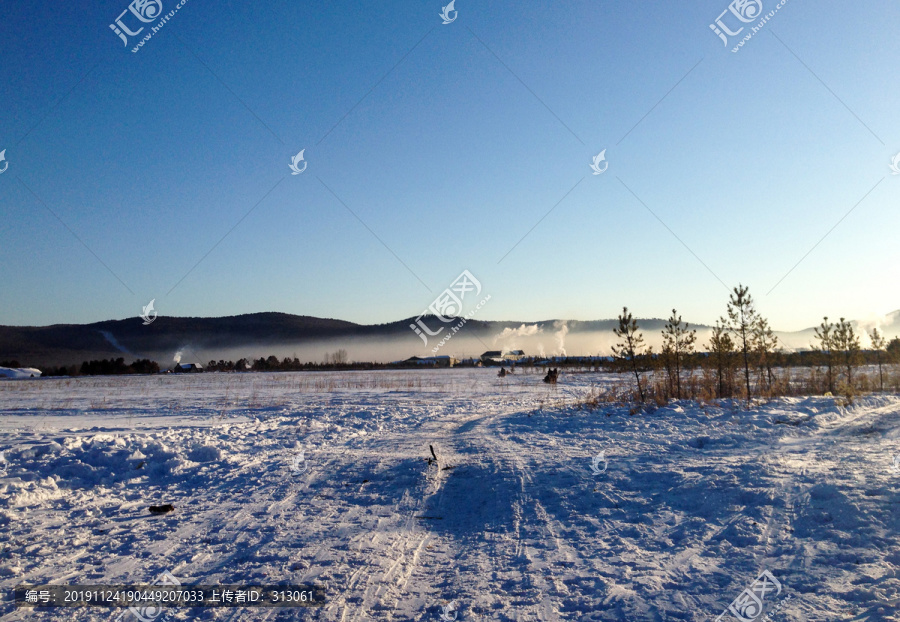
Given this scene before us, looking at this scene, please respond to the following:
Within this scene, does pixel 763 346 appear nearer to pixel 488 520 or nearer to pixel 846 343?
pixel 846 343

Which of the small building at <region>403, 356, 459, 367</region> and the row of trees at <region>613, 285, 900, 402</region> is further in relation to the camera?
the small building at <region>403, 356, 459, 367</region>

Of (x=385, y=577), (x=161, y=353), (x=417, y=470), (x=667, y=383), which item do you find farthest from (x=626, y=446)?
(x=161, y=353)

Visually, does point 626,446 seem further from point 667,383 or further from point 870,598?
point 667,383

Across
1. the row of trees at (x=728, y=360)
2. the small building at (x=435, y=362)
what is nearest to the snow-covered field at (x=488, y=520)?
the row of trees at (x=728, y=360)

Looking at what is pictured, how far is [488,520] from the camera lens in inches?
259

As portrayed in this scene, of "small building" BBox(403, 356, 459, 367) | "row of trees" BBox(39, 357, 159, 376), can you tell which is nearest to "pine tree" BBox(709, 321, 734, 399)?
"row of trees" BBox(39, 357, 159, 376)

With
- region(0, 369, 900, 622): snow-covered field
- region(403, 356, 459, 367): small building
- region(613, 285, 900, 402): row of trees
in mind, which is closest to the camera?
region(0, 369, 900, 622): snow-covered field

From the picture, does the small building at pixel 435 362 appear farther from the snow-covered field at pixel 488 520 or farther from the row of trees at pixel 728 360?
the snow-covered field at pixel 488 520

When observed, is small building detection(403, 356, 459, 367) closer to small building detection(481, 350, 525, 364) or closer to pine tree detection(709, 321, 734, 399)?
small building detection(481, 350, 525, 364)

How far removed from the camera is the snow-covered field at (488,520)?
14.0 ft

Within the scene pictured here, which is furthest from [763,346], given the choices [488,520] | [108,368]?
[108,368]

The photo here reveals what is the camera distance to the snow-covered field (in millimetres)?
4254

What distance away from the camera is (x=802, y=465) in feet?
24.7

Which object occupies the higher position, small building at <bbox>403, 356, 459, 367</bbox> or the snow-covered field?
small building at <bbox>403, 356, 459, 367</bbox>
